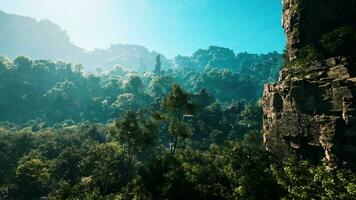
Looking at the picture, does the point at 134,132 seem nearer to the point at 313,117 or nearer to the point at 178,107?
the point at 178,107

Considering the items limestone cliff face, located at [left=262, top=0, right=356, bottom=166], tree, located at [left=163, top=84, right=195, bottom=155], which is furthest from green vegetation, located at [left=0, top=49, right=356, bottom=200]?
limestone cliff face, located at [left=262, top=0, right=356, bottom=166]

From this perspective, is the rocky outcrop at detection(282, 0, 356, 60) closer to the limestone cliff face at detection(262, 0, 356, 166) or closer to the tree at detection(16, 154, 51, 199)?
the limestone cliff face at detection(262, 0, 356, 166)

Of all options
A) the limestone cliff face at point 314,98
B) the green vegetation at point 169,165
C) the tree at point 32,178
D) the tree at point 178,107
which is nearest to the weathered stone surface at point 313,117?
the limestone cliff face at point 314,98

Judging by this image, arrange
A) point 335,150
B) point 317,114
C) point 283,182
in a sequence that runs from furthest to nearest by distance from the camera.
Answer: point 317,114
point 335,150
point 283,182

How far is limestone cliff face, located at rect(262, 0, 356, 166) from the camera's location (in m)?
38.5

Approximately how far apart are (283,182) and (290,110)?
1347cm

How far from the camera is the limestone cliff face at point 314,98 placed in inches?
1517

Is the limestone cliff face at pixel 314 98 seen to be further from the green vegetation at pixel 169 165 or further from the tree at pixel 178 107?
the tree at pixel 178 107

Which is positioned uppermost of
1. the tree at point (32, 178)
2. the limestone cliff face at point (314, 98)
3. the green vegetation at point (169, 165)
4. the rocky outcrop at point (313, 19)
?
the rocky outcrop at point (313, 19)

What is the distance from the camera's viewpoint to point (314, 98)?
42.8 metres

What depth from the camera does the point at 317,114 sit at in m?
42.4

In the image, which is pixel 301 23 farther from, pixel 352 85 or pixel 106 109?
pixel 106 109

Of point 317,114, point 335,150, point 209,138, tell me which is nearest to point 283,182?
point 335,150

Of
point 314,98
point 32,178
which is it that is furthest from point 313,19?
point 32,178
